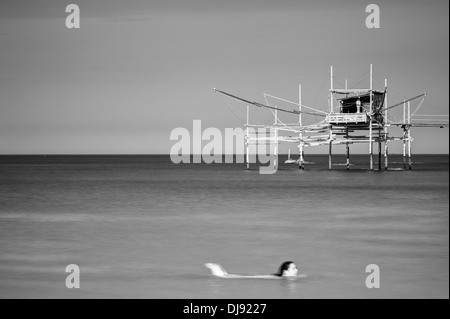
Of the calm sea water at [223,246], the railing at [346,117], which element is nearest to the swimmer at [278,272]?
the calm sea water at [223,246]

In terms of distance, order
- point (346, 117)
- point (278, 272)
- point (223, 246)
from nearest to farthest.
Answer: point (278, 272) → point (223, 246) → point (346, 117)

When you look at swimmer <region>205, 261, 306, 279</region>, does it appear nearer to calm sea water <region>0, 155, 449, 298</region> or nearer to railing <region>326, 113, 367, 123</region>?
calm sea water <region>0, 155, 449, 298</region>

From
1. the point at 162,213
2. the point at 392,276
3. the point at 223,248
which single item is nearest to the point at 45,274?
the point at 223,248

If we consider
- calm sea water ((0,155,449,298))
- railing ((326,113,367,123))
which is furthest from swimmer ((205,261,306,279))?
railing ((326,113,367,123))

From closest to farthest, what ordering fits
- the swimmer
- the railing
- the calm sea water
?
the calm sea water
the swimmer
the railing

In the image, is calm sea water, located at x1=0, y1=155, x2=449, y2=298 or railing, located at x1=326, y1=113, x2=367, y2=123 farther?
railing, located at x1=326, y1=113, x2=367, y2=123

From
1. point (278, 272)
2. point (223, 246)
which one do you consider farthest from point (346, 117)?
point (278, 272)

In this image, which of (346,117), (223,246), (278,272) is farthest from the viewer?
(346,117)

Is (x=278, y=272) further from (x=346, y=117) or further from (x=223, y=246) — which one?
(x=346, y=117)

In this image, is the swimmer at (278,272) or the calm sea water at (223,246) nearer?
the calm sea water at (223,246)

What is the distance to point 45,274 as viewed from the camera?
14945mm

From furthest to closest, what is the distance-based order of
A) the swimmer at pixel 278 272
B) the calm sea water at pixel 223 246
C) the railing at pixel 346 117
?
the railing at pixel 346 117 < the swimmer at pixel 278 272 < the calm sea water at pixel 223 246

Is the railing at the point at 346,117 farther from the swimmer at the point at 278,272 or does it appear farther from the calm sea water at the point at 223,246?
the swimmer at the point at 278,272
